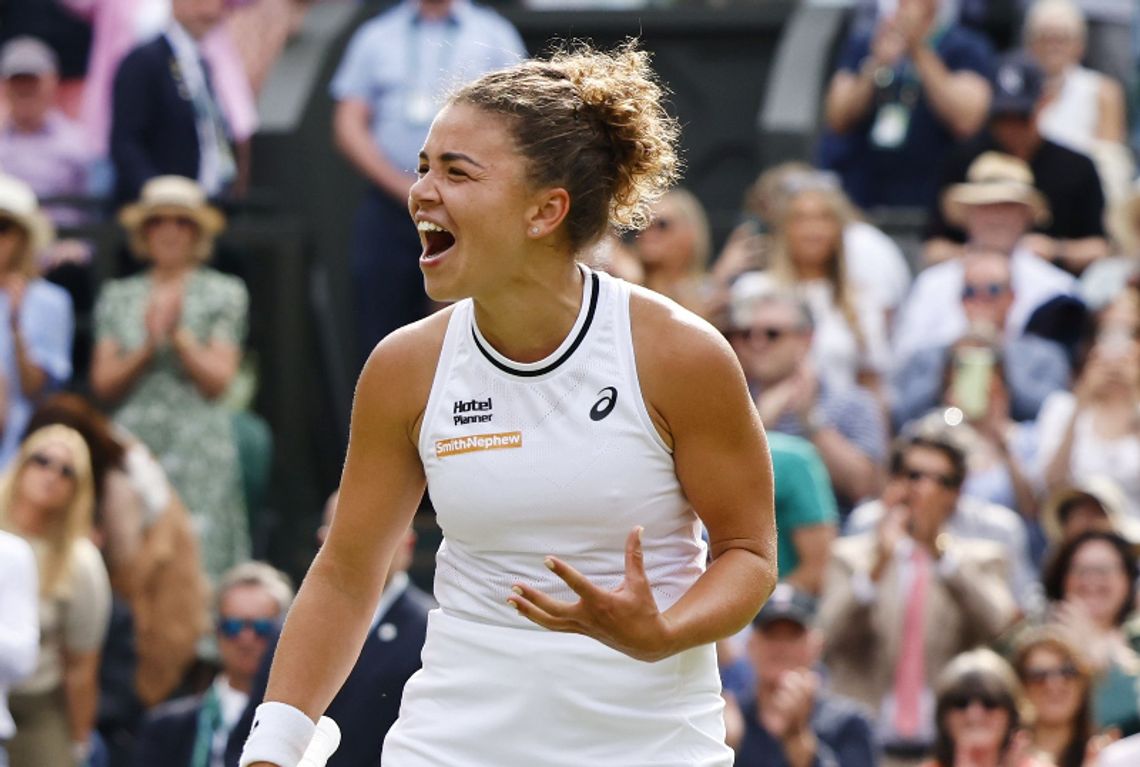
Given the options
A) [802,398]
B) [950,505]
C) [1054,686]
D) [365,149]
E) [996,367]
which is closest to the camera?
[1054,686]

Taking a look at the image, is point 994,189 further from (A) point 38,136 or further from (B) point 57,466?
(A) point 38,136

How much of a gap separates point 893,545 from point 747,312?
1.21 metres

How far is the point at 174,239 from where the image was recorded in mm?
9125

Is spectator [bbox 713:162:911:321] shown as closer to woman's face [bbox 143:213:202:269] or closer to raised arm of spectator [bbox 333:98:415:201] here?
raised arm of spectator [bbox 333:98:415:201]

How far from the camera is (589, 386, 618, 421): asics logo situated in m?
3.65

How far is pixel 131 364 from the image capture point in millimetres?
8898

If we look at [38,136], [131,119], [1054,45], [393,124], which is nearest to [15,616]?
[131,119]

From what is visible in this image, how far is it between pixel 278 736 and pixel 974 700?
3293 mm

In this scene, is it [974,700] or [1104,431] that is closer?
[974,700]

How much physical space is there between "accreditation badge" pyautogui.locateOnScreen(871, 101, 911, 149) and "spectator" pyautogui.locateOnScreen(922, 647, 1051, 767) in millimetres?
4223

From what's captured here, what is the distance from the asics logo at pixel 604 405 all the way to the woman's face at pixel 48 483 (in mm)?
4356

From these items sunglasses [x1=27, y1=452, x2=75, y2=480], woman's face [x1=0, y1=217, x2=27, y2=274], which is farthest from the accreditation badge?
sunglasses [x1=27, y1=452, x2=75, y2=480]

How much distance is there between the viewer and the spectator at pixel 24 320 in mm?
8859

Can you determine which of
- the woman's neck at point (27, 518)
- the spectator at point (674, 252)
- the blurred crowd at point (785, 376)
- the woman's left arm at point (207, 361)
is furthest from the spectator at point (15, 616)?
the spectator at point (674, 252)
